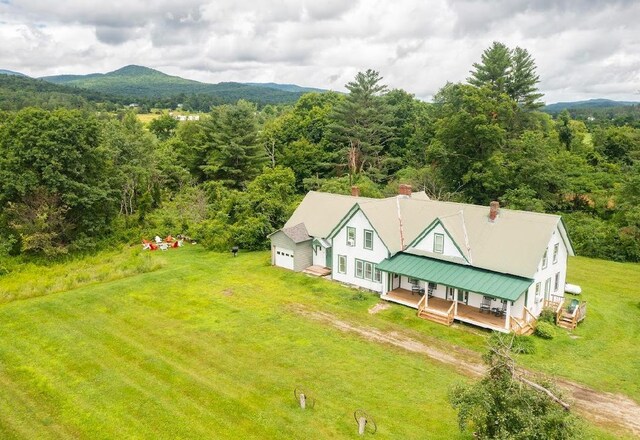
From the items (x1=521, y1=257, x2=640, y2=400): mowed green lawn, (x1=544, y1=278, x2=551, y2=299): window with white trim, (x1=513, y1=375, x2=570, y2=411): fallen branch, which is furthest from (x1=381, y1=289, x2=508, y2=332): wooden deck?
(x1=513, y1=375, x2=570, y2=411): fallen branch

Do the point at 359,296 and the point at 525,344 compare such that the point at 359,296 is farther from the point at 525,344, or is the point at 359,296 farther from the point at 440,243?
the point at 525,344

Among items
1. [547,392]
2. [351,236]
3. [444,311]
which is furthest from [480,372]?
[351,236]

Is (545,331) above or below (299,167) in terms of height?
below

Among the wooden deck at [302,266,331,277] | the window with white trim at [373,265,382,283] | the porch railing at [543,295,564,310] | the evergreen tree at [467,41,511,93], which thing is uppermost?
the evergreen tree at [467,41,511,93]

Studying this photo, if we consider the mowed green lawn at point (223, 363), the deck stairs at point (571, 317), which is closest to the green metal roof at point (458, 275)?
the mowed green lawn at point (223, 363)

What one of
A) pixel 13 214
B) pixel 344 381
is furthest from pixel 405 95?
pixel 344 381

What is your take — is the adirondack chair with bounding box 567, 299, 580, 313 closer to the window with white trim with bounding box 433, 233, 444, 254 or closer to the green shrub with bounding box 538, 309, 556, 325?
the green shrub with bounding box 538, 309, 556, 325

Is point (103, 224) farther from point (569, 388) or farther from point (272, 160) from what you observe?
point (569, 388)
